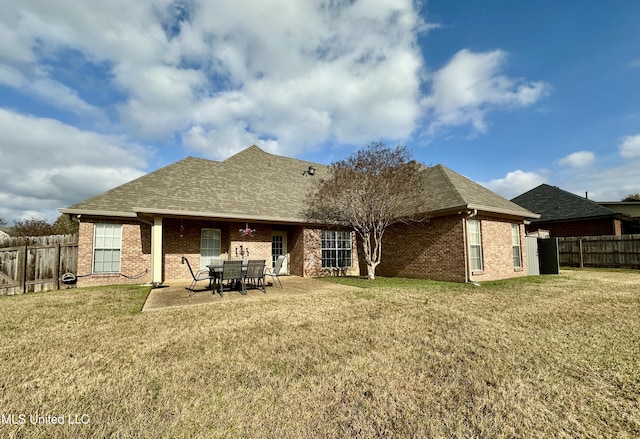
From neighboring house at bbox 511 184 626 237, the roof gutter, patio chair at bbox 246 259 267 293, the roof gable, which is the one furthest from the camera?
neighboring house at bbox 511 184 626 237

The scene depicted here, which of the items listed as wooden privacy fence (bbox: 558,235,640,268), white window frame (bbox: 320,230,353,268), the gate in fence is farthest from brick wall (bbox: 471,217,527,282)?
wooden privacy fence (bbox: 558,235,640,268)

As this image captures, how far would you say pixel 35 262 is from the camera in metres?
9.67

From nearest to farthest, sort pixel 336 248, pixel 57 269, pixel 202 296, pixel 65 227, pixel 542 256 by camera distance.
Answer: pixel 202 296, pixel 57 269, pixel 542 256, pixel 336 248, pixel 65 227

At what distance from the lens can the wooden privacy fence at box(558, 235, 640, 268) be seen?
15586mm

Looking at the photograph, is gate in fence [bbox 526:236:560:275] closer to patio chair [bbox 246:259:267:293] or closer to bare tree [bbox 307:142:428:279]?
bare tree [bbox 307:142:428:279]

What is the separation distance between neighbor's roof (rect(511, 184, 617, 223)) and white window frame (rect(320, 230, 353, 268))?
56.5ft

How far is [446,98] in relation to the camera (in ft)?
42.2

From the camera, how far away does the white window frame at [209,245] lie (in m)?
12.6

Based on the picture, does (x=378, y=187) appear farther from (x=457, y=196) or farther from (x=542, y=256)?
(x=542, y=256)

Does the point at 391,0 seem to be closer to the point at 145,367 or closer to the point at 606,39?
the point at 606,39

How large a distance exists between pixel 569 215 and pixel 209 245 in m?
24.9

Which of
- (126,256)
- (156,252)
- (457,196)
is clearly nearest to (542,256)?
(457,196)

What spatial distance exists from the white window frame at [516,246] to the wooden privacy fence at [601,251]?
7.25 meters

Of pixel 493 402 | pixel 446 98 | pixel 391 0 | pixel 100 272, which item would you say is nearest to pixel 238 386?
pixel 493 402
